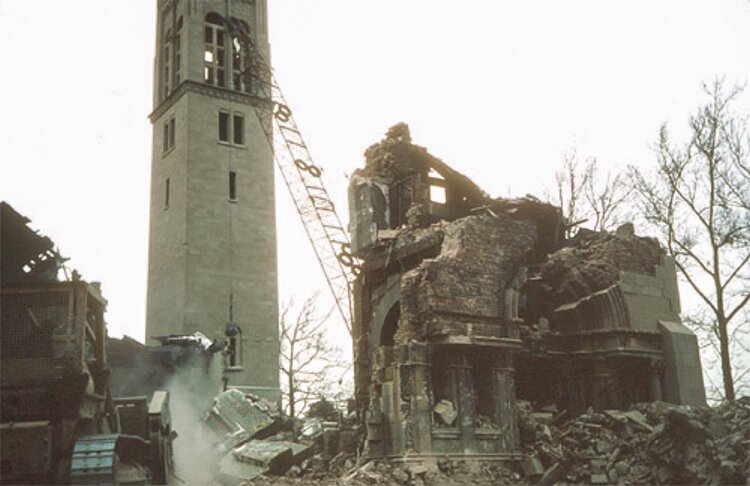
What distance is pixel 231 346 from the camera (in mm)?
36969

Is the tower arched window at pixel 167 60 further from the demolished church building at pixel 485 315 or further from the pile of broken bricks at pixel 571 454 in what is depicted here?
the pile of broken bricks at pixel 571 454

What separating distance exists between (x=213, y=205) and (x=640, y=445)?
88.7ft

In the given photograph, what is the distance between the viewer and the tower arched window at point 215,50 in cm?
4200

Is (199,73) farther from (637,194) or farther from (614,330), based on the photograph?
(614,330)

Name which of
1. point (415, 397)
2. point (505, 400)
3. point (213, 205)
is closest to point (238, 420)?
point (415, 397)

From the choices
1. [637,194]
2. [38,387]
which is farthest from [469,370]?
[637,194]

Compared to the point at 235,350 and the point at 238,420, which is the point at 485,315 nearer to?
the point at 238,420

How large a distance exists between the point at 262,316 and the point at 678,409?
87.0ft

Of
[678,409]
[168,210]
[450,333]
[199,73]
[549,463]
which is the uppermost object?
[199,73]

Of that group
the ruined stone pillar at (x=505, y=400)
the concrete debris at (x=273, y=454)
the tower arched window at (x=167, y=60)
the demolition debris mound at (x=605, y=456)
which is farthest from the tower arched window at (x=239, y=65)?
the ruined stone pillar at (x=505, y=400)

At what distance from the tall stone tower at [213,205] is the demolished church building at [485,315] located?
17.1 metres

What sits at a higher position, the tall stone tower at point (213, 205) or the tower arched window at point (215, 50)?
the tower arched window at point (215, 50)

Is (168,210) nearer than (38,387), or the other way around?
(38,387)

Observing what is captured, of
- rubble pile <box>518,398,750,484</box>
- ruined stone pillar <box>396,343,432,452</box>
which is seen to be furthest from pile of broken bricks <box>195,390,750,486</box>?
ruined stone pillar <box>396,343,432,452</box>
